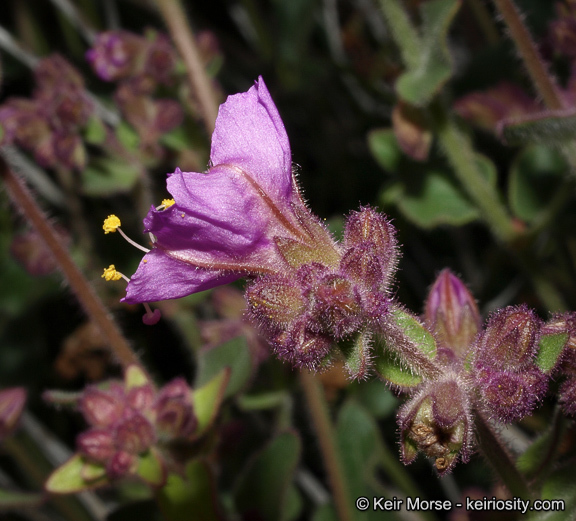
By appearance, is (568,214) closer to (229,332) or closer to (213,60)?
(229,332)

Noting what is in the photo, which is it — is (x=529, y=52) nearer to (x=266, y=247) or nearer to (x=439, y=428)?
(x=266, y=247)

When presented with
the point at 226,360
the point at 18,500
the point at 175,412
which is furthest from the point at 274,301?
the point at 18,500

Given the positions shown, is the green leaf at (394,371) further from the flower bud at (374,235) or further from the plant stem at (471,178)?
the plant stem at (471,178)

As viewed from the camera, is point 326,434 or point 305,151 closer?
point 326,434

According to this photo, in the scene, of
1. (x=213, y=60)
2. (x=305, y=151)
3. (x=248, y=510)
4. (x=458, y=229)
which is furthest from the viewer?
(x=305, y=151)

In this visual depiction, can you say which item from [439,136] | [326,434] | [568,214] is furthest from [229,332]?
[568,214]

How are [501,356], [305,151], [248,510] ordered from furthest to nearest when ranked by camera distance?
[305,151] → [248,510] → [501,356]
